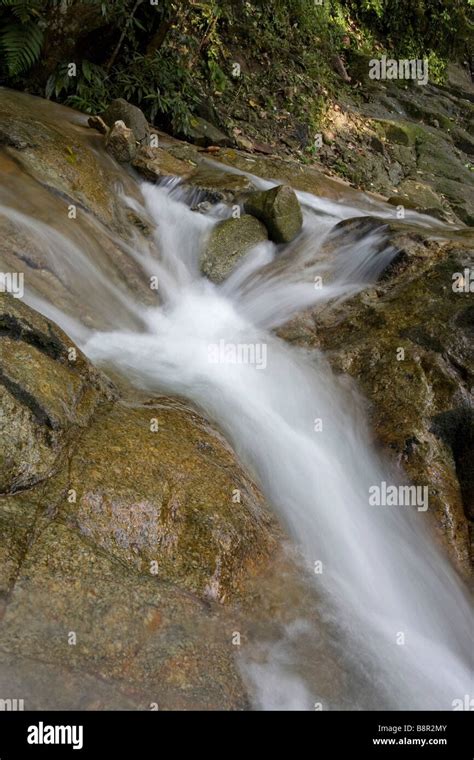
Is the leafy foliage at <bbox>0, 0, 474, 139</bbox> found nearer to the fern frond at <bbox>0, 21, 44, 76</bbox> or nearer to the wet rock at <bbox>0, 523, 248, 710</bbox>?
the fern frond at <bbox>0, 21, 44, 76</bbox>

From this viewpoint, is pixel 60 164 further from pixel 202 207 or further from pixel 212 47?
pixel 212 47

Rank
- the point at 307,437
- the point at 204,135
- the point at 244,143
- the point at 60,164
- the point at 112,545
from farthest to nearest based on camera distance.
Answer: the point at 244,143 → the point at 204,135 → the point at 60,164 → the point at 307,437 → the point at 112,545

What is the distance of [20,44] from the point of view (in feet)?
26.8

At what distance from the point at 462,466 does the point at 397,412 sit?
0.67 meters

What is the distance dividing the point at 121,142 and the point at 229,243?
208 centimetres

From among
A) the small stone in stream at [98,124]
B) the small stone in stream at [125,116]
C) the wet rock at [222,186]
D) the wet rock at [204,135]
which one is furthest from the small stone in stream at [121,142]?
the wet rock at [204,135]

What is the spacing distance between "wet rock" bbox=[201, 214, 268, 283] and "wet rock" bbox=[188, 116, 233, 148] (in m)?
3.21

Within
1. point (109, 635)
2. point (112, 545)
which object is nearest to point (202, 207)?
point (112, 545)

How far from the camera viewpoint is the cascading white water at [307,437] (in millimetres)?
3555

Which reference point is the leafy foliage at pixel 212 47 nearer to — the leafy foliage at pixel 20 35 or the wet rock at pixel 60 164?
the leafy foliage at pixel 20 35

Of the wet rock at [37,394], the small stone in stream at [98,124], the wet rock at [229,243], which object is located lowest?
the wet rock at [37,394]

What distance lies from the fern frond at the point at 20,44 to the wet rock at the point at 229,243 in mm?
3561

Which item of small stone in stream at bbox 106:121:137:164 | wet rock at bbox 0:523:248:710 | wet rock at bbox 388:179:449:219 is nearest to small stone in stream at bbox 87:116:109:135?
small stone in stream at bbox 106:121:137:164
